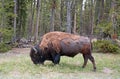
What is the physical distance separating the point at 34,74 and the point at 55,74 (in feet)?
2.55

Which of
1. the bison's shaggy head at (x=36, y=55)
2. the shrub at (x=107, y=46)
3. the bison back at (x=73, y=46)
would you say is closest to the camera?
the bison back at (x=73, y=46)

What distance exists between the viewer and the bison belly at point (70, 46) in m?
11.0

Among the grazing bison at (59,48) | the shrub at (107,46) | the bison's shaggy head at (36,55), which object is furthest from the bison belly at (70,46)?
the shrub at (107,46)

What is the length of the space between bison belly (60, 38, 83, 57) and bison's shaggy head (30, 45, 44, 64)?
0.98 m

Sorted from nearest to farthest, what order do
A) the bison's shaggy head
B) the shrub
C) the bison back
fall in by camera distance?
the bison back → the bison's shaggy head → the shrub

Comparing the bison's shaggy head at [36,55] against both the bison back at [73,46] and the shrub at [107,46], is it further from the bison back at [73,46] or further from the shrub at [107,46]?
the shrub at [107,46]

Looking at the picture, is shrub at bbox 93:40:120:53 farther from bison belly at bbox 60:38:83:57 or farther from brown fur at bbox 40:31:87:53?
bison belly at bbox 60:38:83:57

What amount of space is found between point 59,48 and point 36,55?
1.05 m

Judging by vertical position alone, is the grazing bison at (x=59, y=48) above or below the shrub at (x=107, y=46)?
above

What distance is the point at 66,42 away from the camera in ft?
36.7

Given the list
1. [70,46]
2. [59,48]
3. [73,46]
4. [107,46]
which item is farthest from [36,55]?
[107,46]

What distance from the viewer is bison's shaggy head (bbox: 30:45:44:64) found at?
11102 millimetres

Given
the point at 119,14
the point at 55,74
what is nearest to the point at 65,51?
the point at 55,74

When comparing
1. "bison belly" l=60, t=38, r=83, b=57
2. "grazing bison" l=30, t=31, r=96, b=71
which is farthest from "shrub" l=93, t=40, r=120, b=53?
"bison belly" l=60, t=38, r=83, b=57
